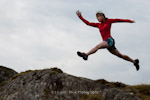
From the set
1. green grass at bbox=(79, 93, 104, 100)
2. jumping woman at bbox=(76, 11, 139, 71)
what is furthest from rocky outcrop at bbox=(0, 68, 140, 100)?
jumping woman at bbox=(76, 11, 139, 71)

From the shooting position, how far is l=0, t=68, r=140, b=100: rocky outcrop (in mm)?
12570

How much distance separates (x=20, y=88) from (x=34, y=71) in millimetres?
1206

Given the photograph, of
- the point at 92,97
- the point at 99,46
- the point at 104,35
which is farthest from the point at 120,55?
the point at 92,97

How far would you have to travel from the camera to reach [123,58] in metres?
12.3

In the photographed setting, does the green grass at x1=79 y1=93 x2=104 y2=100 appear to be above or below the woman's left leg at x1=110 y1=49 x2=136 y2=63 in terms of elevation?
below

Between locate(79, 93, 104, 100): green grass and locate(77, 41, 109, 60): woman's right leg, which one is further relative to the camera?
locate(79, 93, 104, 100): green grass

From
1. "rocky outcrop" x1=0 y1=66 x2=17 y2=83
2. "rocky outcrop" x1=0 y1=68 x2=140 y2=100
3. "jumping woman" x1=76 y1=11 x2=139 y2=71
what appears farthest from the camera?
"rocky outcrop" x1=0 y1=66 x2=17 y2=83

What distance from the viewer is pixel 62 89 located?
12953 mm

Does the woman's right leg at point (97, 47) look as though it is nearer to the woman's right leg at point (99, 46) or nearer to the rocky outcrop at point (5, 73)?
the woman's right leg at point (99, 46)

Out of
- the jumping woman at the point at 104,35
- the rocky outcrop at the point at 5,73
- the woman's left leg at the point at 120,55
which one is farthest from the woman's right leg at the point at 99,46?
the rocky outcrop at the point at 5,73

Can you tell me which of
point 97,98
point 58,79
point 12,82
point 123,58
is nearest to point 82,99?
point 97,98

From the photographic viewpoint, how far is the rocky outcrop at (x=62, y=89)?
12570 mm

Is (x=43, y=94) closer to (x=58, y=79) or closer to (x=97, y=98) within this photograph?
(x=58, y=79)

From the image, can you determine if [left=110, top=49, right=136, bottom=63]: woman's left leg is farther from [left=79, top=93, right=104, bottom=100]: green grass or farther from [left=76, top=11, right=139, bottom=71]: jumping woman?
[left=79, top=93, right=104, bottom=100]: green grass
